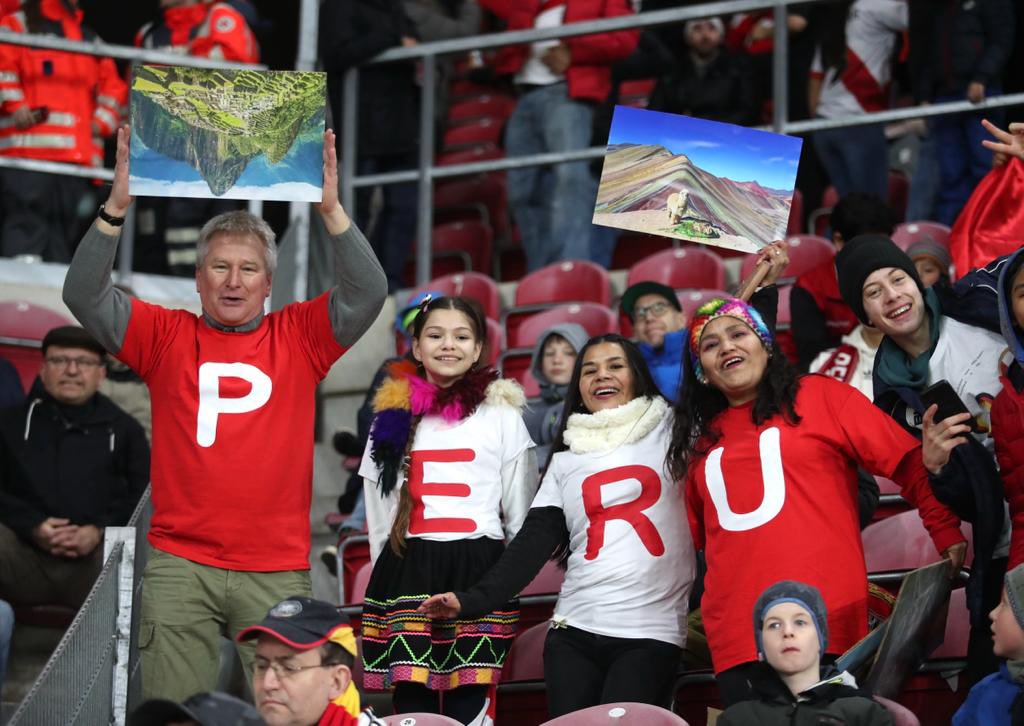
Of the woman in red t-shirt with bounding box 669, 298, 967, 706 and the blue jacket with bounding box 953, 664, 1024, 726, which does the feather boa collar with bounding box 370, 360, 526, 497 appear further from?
the blue jacket with bounding box 953, 664, 1024, 726

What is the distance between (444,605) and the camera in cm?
424

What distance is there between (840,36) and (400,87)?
7.67 ft

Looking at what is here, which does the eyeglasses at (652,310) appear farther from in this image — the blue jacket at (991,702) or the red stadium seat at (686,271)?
the blue jacket at (991,702)

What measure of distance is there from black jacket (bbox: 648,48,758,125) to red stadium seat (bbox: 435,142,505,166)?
1.65m

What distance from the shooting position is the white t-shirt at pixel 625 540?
4.31 meters

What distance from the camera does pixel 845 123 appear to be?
24.4 feet

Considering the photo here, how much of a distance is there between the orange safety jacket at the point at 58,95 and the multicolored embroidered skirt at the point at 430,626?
433cm

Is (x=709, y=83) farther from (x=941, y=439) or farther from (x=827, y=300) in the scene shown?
(x=941, y=439)

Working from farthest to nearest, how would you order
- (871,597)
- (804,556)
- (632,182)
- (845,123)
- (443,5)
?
(443,5)
(845,123)
(632,182)
(871,597)
(804,556)

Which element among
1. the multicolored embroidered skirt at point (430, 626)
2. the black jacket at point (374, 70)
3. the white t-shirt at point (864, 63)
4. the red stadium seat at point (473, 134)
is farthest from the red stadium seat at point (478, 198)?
the multicolored embroidered skirt at point (430, 626)

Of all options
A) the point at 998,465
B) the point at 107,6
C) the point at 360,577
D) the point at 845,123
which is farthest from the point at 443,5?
the point at 998,465

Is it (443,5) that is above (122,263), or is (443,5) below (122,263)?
above

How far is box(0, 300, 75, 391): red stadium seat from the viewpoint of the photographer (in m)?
7.13

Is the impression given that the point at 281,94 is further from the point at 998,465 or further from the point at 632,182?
the point at 998,465
